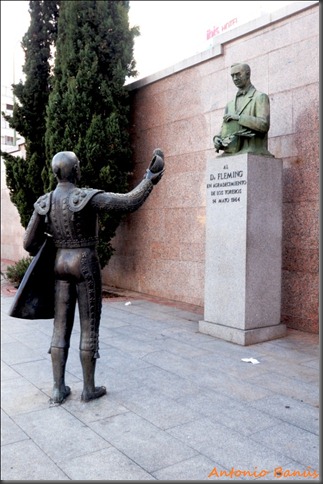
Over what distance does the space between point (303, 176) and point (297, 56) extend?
5.60 ft

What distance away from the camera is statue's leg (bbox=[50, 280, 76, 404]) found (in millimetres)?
4039

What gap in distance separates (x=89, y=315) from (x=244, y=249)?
255cm

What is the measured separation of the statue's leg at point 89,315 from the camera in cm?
396

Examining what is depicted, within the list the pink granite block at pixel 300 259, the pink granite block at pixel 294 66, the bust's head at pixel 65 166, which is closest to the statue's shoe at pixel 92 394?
the bust's head at pixel 65 166

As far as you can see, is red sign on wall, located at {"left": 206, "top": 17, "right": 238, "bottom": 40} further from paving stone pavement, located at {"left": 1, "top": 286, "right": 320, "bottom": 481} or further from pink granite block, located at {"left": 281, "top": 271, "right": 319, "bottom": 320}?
paving stone pavement, located at {"left": 1, "top": 286, "right": 320, "bottom": 481}

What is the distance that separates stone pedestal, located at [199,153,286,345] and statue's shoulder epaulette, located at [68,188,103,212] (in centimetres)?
265

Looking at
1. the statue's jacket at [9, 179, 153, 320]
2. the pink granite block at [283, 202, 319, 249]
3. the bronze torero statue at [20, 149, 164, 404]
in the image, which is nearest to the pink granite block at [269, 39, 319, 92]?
the pink granite block at [283, 202, 319, 249]

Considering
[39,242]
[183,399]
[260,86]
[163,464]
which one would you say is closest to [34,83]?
[260,86]

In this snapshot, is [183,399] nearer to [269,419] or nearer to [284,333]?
[269,419]

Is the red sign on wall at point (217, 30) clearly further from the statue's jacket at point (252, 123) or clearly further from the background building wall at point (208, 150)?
the statue's jacket at point (252, 123)

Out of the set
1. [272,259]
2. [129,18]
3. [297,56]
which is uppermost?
[129,18]

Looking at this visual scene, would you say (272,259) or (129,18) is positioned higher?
(129,18)

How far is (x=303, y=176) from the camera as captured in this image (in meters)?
6.59

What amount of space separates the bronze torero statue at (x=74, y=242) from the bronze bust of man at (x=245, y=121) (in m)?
2.67
